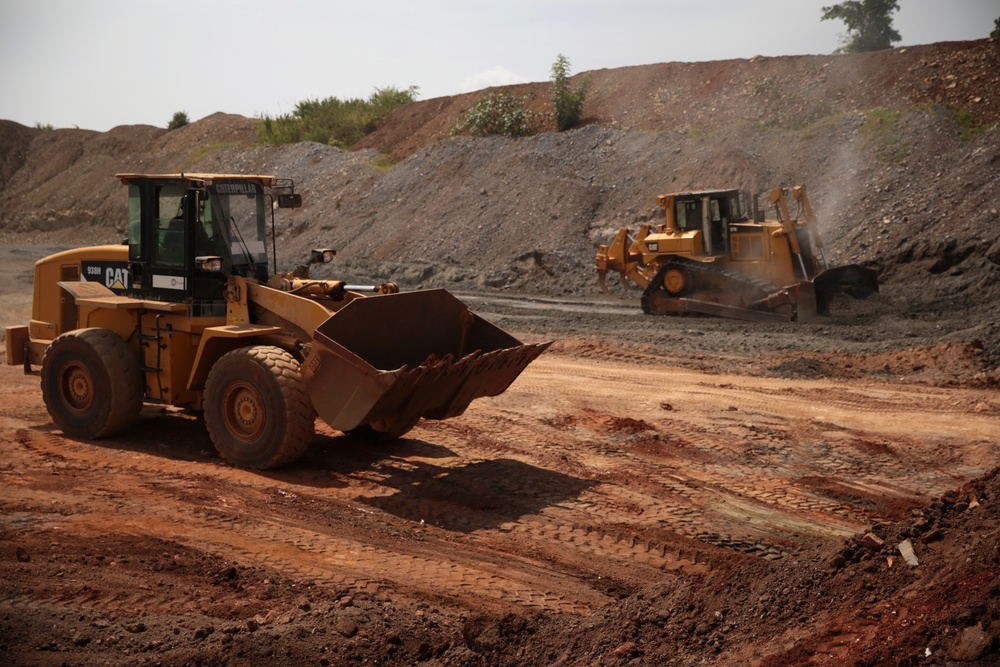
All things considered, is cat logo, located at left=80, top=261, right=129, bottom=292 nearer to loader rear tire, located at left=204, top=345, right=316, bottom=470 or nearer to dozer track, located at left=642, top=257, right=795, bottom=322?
loader rear tire, located at left=204, top=345, right=316, bottom=470

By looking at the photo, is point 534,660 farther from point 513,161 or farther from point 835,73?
point 835,73

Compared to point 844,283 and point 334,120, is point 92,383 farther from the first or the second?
point 334,120

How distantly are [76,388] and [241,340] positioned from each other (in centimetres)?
200

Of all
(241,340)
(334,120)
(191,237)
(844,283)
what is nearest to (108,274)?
(191,237)

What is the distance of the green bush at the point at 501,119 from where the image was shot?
36.1 metres

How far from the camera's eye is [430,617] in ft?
19.2

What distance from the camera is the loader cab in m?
9.38

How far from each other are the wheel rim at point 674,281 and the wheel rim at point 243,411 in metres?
12.2

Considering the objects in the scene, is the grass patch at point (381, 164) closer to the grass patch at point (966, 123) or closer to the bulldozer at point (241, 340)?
the grass patch at point (966, 123)

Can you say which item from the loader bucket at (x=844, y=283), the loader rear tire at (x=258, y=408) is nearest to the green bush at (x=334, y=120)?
the loader bucket at (x=844, y=283)

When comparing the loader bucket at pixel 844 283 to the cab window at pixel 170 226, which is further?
the loader bucket at pixel 844 283

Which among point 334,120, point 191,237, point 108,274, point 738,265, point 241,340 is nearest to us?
point 241,340

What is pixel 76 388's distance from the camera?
988 cm

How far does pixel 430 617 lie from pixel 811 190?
21.9m
